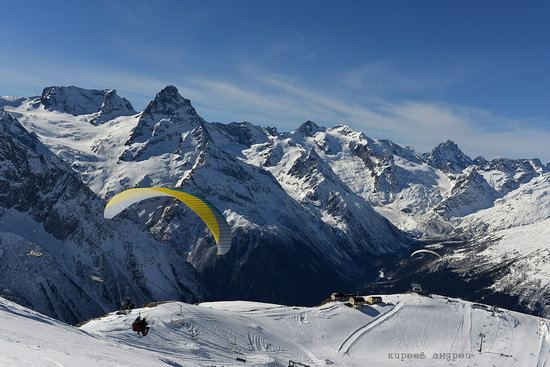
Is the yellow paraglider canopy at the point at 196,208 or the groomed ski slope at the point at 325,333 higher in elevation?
the yellow paraglider canopy at the point at 196,208

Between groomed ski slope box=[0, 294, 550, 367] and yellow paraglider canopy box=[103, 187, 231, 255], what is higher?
yellow paraglider canopy box=[103, 187, 231, 255]

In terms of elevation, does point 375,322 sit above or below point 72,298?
above

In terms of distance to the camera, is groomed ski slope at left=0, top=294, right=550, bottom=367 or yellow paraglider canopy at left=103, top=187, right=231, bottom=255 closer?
yellow paraglider canopy at left=103, top=187, right=231, bottom=255

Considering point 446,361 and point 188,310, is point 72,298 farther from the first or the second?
point 446,361

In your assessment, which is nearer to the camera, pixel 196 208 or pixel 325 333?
pixel 196 208

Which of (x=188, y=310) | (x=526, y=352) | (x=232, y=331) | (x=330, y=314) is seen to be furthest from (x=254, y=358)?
(x=526, y=352)

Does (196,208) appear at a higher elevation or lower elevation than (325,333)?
higher

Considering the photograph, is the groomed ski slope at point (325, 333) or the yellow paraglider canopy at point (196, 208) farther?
the groomed ski slope at point (325, 333)

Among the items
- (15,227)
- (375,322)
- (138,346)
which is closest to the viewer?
(138,346)
